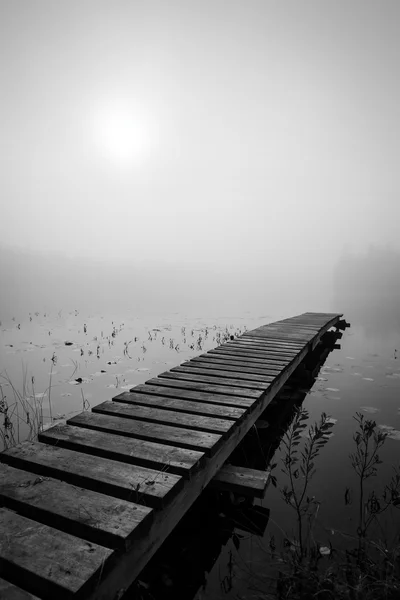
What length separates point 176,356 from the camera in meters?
10.3

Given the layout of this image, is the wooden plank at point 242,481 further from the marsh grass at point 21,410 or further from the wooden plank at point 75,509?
the marsh grass at point 21,410

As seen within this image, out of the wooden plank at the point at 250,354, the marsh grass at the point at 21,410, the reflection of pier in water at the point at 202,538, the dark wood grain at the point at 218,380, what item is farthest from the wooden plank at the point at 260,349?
the marsh grass at the point at 21,410

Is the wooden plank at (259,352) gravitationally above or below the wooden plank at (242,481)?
above

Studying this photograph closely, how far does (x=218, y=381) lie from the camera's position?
15.4 ft

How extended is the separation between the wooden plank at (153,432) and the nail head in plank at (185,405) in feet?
1.41

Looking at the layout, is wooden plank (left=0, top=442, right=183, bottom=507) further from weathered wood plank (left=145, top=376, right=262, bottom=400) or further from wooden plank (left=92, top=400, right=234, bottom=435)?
weathered wood plank (left=145, top=376, right=262, bottom=400)

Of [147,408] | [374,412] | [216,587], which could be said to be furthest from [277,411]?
[216,587]

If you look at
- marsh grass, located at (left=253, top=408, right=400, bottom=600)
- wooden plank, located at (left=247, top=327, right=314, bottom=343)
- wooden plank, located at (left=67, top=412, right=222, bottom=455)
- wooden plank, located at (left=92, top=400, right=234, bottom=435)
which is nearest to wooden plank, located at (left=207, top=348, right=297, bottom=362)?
wooden plank, located at (left=247, top=327, right=314, bottom=343)

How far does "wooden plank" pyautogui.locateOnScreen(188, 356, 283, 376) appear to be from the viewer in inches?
206

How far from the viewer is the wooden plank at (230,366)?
5238 mm

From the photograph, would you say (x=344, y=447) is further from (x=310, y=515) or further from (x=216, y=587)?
(x=216, y=587)

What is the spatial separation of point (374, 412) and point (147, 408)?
14.6ft

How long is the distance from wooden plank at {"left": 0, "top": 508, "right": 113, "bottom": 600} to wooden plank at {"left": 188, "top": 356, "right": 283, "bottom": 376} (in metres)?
3.74

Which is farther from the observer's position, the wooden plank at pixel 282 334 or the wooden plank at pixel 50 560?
the wooden plank at pixel 282 334
